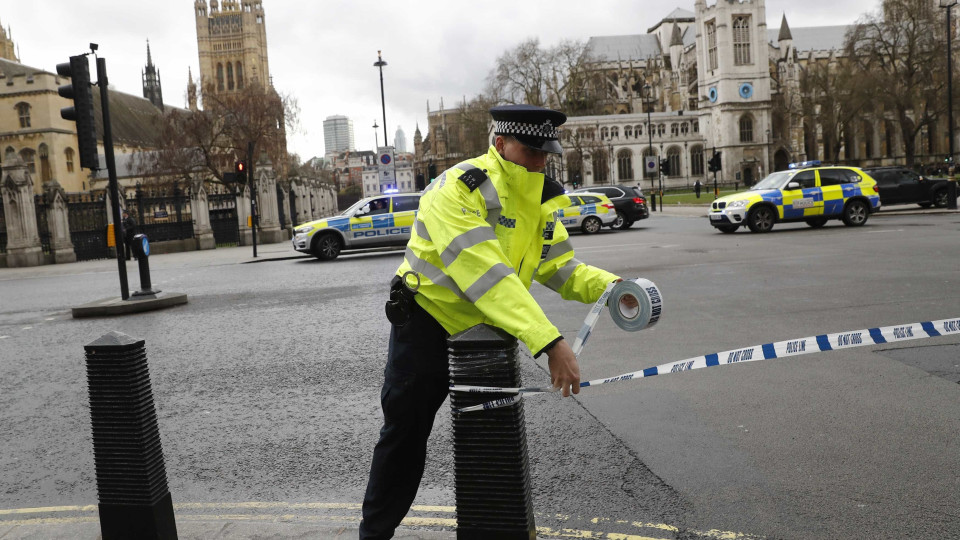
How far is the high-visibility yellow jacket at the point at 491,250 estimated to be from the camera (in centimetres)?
224

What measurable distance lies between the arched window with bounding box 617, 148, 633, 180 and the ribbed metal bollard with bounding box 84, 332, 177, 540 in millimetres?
89071

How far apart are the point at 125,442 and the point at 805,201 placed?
2013cm

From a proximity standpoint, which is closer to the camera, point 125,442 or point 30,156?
point 125,442

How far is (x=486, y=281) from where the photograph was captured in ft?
7.38

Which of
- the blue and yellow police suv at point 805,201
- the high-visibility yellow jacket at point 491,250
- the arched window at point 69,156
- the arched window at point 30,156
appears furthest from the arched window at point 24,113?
the high-visibility yellow jacket at point 491,250

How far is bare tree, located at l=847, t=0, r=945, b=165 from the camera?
158 ft

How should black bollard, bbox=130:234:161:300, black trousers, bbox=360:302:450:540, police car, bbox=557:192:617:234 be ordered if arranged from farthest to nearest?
police car, bbox=557:192:617:234
black bollard, bbox=130:234:161:300
black trousers, bbox=360:302:450:540

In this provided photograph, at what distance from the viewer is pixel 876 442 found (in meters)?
4.07

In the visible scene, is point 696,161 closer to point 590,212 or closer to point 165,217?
point 590,212

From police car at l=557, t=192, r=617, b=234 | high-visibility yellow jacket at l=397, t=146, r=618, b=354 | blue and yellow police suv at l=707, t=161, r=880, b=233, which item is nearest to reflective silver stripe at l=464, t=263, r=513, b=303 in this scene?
high-visibility yellow jacket at l=397, t=146, r=618, b=354

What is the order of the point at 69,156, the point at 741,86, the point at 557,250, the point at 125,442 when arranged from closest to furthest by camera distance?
1. the point at 557,250
2. the point at 125,442
3. the point at 69,156
4. the point at 741,86

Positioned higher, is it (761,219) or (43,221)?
(43,221)

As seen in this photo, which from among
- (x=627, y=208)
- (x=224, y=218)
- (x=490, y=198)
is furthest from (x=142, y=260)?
(x=224, y=218)

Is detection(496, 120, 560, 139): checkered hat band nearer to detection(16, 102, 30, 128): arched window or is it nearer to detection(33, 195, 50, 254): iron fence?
detection(33, 195, 50, 254): iron fence
